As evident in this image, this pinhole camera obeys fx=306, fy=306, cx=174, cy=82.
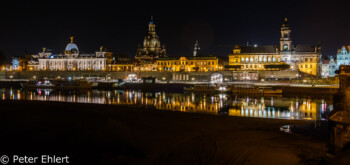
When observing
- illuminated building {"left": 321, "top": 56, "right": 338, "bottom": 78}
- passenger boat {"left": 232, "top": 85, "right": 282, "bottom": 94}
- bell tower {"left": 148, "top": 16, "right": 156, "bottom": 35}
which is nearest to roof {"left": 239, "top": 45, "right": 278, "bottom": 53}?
illuminated building {"left": 321, "top": 56, "right": 338, "bottom": 78}

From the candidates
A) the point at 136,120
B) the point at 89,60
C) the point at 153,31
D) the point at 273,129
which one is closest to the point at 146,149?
the point at 136,120

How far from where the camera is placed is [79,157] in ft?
39.9

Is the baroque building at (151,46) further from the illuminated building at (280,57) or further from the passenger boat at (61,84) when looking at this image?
the passenger boat at (61,84)

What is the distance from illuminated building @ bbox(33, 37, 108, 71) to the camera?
132750 mm

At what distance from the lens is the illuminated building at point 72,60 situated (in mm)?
132750

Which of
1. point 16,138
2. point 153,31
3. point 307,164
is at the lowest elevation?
point 307,164

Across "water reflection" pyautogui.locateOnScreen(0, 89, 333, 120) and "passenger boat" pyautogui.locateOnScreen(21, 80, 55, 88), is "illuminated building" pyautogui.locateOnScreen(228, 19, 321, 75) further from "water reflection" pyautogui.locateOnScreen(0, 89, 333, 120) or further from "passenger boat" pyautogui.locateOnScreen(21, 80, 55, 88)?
"passenger boat" pyautogui.locateOnScreen(21, 80, 55, 88)

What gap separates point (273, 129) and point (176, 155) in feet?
32.6

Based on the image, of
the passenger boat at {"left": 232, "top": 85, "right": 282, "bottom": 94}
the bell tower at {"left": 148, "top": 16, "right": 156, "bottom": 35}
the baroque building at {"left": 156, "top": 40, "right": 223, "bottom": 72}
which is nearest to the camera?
the passenger boat at {"left": 232, "top": 85, "right": 282, "bottom": 94}

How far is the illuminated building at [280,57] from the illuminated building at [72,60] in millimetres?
59937

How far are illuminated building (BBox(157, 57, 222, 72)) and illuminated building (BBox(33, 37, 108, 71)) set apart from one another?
32.5m

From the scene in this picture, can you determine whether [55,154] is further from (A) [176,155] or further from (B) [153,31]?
(B) [153,31]

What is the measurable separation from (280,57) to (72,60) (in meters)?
88.4

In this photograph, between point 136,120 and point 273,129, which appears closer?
point 273,129
